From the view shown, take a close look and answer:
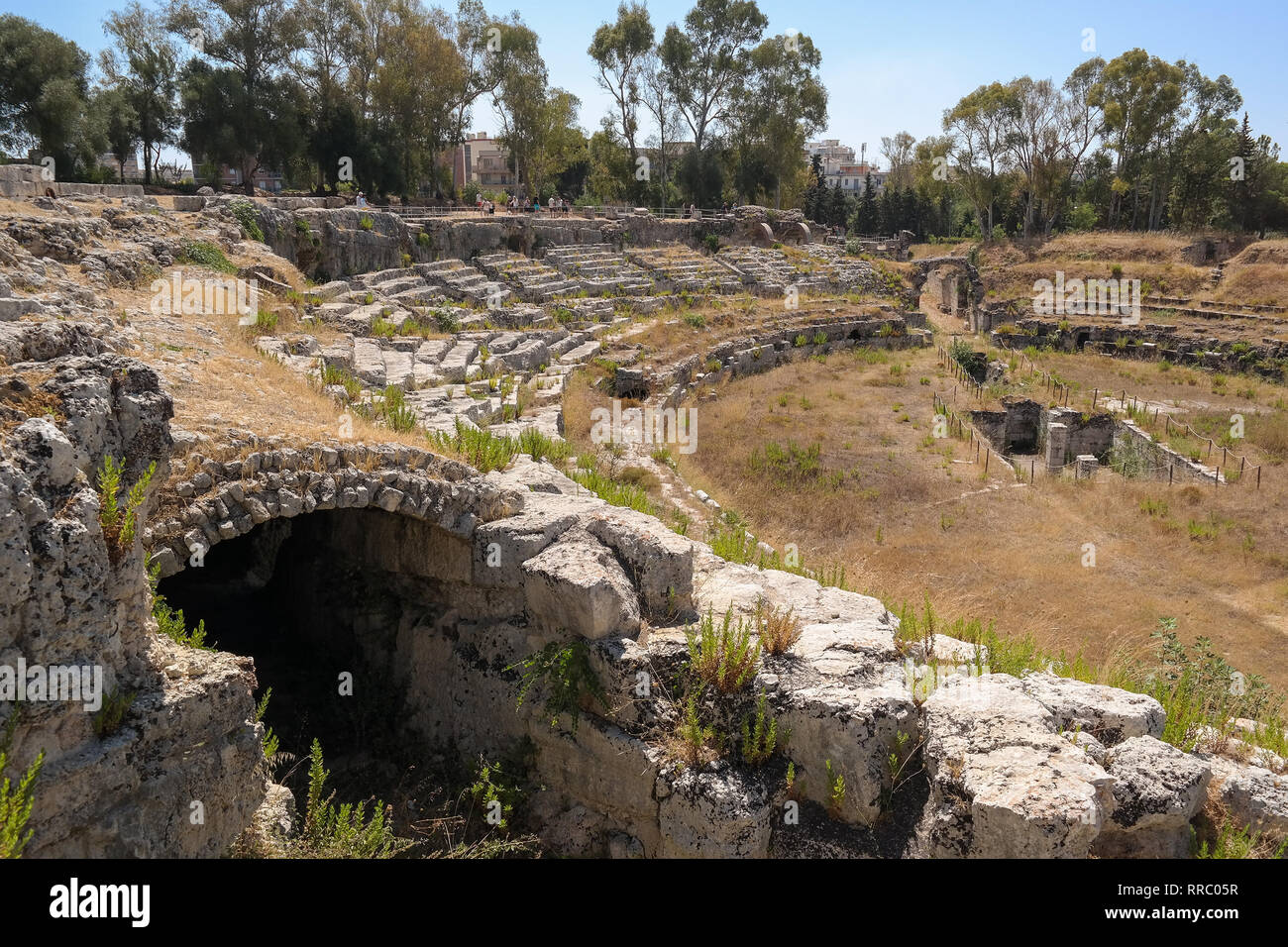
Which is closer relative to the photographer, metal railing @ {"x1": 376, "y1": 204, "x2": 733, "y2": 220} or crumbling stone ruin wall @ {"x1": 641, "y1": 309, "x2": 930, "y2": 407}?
crumbling stone ruin wall @ {"x1": 641, "y1": 309, "x2": 930, "y2": 407}

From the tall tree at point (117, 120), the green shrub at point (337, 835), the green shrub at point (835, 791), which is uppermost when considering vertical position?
the tall tree at point (117, 120)

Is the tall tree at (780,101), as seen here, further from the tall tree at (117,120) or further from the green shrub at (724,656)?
the green shrub at (724,656)

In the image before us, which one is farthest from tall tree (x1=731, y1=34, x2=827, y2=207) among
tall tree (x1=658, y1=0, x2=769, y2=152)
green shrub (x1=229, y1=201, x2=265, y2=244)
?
green shrub (x1=229, y1=201, x2=265, y2=244)

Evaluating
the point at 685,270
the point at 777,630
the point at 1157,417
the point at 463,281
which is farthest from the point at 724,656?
the point at 685,270

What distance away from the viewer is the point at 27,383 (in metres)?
4.36

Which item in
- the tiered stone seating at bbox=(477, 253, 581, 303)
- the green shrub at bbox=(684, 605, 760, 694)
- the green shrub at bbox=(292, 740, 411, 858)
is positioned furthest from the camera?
the tiered stone seating at bbox=(477, 253, 581, 303)

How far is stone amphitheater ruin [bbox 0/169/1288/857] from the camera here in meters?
4.03

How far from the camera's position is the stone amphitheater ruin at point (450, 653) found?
4.03m

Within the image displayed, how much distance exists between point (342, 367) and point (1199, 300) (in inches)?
1465

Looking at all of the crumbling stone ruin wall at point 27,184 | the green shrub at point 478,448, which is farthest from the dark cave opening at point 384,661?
the crumbling stone ruin wall at point 27,184

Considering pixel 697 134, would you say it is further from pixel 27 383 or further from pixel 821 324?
pixel 27 383

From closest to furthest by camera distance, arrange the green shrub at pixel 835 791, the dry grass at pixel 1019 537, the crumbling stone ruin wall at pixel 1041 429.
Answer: the green shrub at pixel 835 791
the dry grass at pixel 1019 537
the crumbling stone ruin wall at pixel 1041 429

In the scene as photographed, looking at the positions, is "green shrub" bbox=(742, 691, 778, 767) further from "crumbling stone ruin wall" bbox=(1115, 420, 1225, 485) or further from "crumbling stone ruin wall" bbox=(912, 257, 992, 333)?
"crumbling stone ruin wall" bbox=(912, 257, 992, 333)
